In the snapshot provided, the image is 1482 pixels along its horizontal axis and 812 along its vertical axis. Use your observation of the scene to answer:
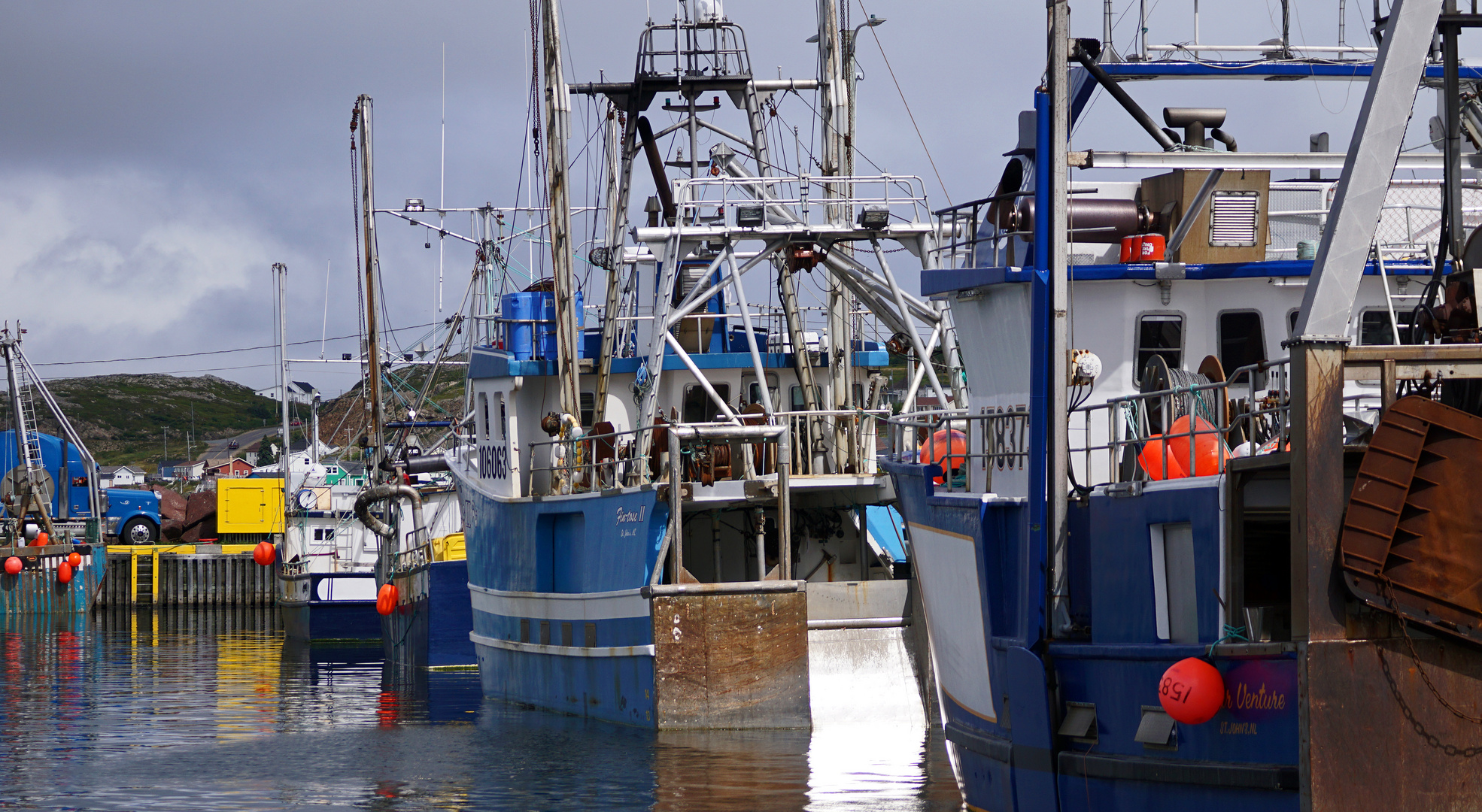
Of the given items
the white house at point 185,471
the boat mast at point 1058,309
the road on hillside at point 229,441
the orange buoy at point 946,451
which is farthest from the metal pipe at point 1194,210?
the road on hillside at point 229,441

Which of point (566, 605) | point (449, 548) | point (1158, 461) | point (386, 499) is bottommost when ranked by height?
point (566, 605)

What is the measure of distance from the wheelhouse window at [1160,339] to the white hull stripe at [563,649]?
7552 mm

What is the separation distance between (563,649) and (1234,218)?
1118 centimetres

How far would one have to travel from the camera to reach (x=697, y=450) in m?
20.2

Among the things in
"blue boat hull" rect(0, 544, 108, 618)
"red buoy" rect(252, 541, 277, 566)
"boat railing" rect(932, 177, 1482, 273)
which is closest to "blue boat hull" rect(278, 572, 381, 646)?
"red buoy" rect(252, 541, 277, 566)

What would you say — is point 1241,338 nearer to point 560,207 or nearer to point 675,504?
point 675,504

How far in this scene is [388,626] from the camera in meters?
31.5

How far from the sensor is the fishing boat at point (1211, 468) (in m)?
9.16

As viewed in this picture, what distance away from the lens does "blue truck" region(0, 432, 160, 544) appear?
54.3 metres

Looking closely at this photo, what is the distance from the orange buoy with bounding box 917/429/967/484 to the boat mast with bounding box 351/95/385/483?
2045 centimetres

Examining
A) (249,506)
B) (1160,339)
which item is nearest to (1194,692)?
(1160,339)

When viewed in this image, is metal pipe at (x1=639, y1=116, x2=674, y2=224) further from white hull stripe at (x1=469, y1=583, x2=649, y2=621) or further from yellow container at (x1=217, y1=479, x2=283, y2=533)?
yellow container at (x1=217, y1=479, x2=283, y2=533)

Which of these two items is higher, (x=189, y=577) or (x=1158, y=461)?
(x=1158, y=461)

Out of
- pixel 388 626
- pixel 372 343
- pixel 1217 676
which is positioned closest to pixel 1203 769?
pixel 1217 676
